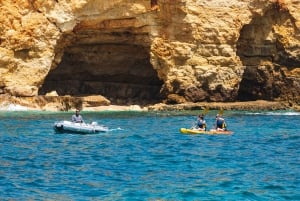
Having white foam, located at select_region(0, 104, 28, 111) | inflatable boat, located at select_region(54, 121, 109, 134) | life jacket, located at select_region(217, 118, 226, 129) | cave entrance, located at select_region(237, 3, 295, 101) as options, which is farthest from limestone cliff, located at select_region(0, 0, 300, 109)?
life jacket, located at select_region(217, 118, 226, 129)

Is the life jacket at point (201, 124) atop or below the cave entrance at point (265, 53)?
below

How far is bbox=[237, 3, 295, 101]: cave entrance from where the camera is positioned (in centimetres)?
5462

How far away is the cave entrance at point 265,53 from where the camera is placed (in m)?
54.6

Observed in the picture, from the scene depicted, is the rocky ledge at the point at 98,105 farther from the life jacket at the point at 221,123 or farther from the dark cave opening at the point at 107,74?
the life jacket at the point at 221,123

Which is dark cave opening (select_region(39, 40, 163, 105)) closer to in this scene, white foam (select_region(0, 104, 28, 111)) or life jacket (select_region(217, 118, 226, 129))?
white foam (select_region(0, 104, 28, 111))

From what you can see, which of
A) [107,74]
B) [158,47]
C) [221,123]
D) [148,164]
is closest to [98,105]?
[158,47]

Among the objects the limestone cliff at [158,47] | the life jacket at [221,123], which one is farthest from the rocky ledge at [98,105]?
the life jacket at [221,123]

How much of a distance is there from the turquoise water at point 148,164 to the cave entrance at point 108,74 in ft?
73.1

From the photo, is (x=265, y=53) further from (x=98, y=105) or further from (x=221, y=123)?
(x=221, y=123)

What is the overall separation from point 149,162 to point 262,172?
371 cm

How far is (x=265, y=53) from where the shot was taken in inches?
2167

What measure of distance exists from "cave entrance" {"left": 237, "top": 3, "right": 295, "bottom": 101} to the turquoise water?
67.8 feet

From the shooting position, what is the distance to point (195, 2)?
171ft

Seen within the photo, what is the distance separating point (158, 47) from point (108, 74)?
8.16m
